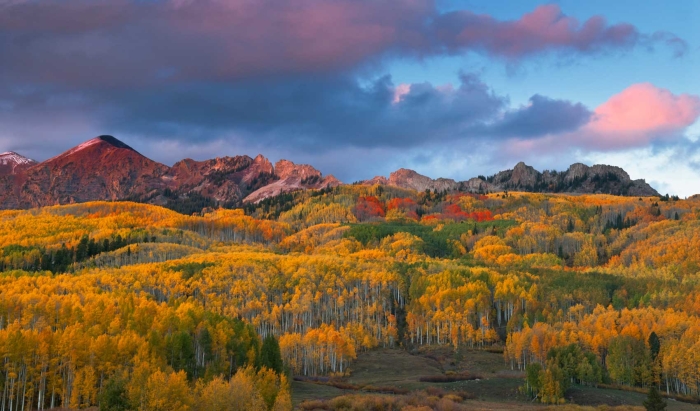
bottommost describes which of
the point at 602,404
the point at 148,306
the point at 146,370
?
the point at 602,404

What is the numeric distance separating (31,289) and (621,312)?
15097 centimetres

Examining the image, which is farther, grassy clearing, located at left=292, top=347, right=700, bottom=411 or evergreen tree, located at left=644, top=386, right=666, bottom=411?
grassy clearing, located at left=292, top=347, right=700, bottom=411

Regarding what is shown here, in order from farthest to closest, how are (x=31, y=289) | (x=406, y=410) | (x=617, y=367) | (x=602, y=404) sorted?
(x=31, y=289)
(x=617, y=367)
(x=602, y=404)
(x=406, y=410)

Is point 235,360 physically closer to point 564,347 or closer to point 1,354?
point 1,354

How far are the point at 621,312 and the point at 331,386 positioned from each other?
83042 mm

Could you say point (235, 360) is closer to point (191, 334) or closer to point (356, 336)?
point (191, 334)

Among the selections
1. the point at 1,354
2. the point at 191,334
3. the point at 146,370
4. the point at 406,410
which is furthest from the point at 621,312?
the point at 1,354

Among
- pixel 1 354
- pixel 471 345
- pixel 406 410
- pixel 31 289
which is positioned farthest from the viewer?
pixel 471 345

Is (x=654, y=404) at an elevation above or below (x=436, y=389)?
above

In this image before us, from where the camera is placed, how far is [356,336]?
185m

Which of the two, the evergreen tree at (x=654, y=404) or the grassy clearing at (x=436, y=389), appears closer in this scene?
the evergreen tree at (x=654, y=404)

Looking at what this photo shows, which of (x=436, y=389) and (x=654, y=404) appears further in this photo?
(x=436, y=389)

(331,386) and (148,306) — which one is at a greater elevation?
(148,306)

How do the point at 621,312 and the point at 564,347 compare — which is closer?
the point at 564,347
